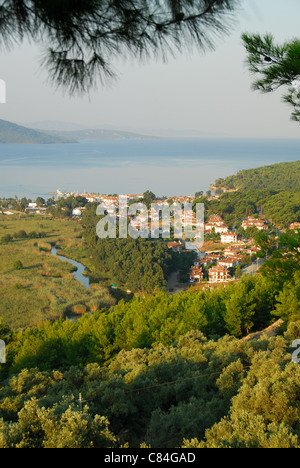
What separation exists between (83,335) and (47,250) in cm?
1410

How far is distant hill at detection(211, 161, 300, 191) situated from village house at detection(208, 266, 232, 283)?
22.1 metres

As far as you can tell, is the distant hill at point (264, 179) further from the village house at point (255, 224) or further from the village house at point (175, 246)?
the village house at point (175, 246)

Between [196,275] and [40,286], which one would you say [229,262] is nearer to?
[196,275]

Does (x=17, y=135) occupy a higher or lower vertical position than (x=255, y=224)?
higher

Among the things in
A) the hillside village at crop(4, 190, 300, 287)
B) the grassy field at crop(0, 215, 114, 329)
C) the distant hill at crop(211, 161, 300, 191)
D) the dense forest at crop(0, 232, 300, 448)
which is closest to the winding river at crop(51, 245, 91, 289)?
the grassy field at crop(0, 215, 114, 329)

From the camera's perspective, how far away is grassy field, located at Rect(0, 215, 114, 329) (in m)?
11.9

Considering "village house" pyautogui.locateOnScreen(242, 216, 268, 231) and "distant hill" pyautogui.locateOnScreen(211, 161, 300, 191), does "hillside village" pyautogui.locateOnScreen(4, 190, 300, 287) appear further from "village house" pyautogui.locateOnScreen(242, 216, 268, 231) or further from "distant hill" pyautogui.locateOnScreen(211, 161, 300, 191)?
"distant hill" pyautogui.locateOnScreen(211, 161, 300, 191)

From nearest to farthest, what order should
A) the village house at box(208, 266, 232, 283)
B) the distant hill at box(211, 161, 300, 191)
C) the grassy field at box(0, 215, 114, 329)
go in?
the grassy field at box(0, 215, 114, 329), the village house at box(208, 266, 232, 283), the distant hill at box(211, 161, 300, 191)

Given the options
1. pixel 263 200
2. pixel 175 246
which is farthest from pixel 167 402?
pixel 263 200

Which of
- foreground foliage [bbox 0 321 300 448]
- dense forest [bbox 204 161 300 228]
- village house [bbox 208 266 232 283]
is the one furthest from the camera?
dense forest [bbox 204 161 300 228]

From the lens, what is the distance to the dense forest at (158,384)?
9.31 feet

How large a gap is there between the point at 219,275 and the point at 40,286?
679 cm

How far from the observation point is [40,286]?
46.6 ft
